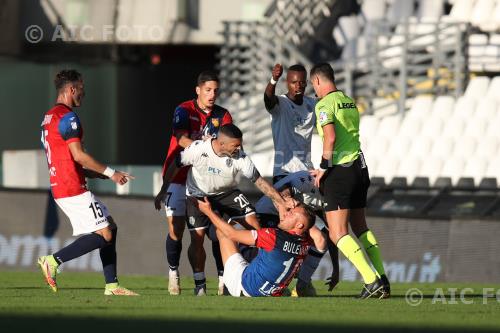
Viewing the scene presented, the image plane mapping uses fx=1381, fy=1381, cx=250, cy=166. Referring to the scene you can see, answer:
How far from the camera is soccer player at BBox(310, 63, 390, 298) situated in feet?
39.3

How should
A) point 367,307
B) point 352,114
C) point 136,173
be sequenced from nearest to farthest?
point 367,307 → point 352,114 → point 136,173

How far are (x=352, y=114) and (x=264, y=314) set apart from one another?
2766 millimetres

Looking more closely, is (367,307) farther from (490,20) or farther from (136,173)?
(490,20)

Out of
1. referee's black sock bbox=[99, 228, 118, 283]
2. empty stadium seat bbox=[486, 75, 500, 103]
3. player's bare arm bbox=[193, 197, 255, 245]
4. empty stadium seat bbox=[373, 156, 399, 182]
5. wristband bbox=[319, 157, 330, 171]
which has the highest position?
empty stadium seat bbox=[486, 75, 500, 103]

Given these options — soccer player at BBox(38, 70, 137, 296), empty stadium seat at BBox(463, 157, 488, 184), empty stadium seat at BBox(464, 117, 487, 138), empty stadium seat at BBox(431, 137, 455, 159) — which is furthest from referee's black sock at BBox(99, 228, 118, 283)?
empty stadium seat at BBox(464, 117, 487, 138)

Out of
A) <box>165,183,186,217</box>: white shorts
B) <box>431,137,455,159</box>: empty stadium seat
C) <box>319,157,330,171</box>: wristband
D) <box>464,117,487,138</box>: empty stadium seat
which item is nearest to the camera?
<box>319,157,330,171</box>: wristband

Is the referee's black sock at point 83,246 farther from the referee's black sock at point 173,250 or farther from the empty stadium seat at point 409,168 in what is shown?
the empty stadium seat at point 409,168

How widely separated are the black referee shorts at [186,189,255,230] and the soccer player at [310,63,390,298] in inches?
30.6

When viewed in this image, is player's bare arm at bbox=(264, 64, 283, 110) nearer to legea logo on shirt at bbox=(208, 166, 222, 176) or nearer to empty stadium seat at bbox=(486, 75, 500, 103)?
legea logo on shirt at bbox=(208, 166, 222, 176)

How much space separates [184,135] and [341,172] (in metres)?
1.60

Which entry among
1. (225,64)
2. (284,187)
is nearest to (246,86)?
(225,64)

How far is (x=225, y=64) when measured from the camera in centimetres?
2881

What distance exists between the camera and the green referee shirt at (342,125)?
12133 mm

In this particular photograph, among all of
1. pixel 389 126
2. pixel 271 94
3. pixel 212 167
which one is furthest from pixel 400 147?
pixel 212 167
